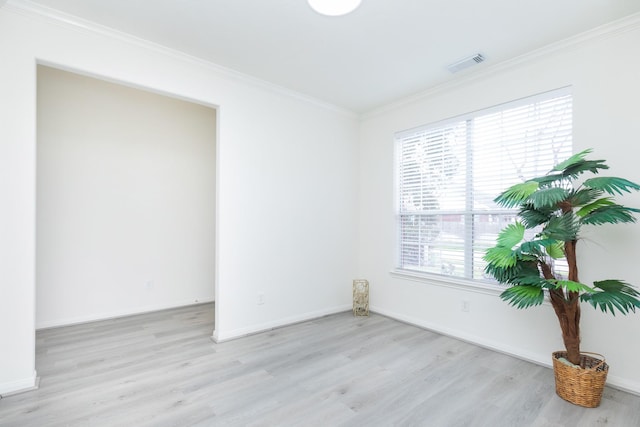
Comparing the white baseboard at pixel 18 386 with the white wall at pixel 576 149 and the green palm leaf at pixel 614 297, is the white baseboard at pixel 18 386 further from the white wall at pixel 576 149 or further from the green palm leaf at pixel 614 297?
the green palm leaf at pixel 614 297

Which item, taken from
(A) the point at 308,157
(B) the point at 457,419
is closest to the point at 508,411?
(B) the point at 457,419

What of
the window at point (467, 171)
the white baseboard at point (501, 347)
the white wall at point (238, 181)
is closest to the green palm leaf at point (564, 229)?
the window at point (467, 171)

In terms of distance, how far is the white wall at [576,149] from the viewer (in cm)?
239

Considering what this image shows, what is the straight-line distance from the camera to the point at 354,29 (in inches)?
99.7

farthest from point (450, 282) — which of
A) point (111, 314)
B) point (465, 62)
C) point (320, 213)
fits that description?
point (111, 314)

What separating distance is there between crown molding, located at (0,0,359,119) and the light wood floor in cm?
265

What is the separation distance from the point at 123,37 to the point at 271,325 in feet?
10.0

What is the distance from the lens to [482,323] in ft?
10.5

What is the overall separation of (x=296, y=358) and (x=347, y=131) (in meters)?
2.92

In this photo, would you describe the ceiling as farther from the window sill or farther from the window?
the window sill

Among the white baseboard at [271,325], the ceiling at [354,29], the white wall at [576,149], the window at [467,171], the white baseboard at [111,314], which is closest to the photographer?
the ceiling at [354,29]

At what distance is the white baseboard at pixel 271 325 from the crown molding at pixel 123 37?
260 centimetres

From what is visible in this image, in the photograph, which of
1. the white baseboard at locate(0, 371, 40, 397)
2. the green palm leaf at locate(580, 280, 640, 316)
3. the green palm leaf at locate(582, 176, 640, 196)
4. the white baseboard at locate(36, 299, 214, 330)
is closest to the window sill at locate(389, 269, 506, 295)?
the green palm leaf at locate(580, 280, 640, 316)

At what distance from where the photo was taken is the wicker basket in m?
2.13
